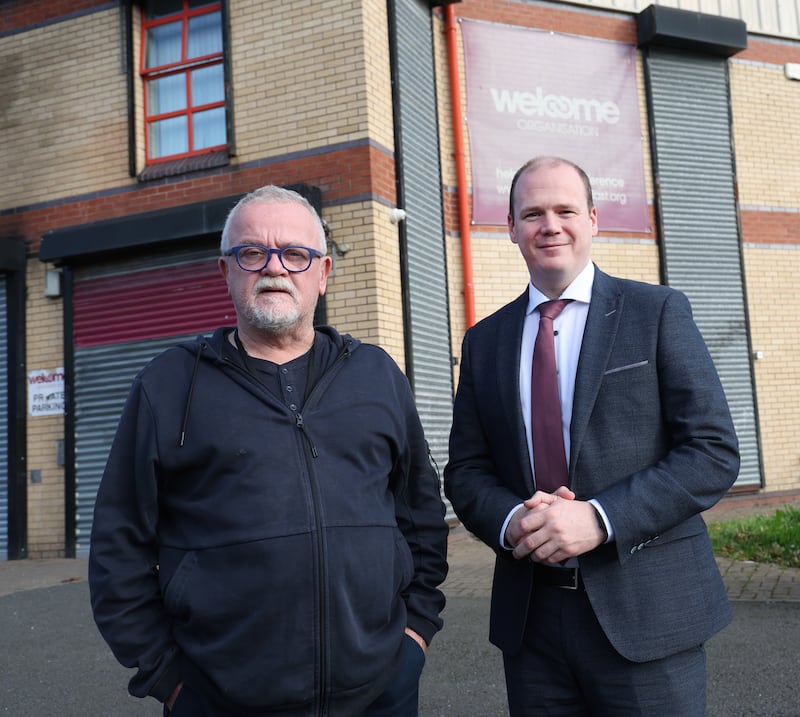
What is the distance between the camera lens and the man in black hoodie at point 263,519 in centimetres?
210

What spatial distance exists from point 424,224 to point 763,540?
5.20 meters

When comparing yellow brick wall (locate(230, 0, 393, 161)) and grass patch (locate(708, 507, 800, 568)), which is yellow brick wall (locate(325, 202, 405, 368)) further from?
grass patch (locate(708, 507, 800, 568))

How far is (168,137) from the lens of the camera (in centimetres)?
1009

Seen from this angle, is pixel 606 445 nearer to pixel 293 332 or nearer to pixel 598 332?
pixel 598 332

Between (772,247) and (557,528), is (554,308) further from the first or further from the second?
(772,247)

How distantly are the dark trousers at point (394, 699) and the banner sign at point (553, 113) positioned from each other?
866cm

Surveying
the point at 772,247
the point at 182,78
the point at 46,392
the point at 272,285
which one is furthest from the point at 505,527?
the point at 772,247

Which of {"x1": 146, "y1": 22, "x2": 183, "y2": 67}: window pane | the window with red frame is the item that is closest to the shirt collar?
the window with red frame

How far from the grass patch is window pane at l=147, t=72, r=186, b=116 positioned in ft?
26.2

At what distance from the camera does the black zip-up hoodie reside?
2096mm

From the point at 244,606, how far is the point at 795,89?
45.7 ft

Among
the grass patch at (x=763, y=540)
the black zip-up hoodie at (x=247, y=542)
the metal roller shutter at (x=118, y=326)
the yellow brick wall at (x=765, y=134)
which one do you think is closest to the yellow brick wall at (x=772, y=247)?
the yellow brick wall at (x=765, y=134)

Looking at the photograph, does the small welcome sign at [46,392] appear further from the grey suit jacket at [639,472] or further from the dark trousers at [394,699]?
the grey suit jacket at [639,472]

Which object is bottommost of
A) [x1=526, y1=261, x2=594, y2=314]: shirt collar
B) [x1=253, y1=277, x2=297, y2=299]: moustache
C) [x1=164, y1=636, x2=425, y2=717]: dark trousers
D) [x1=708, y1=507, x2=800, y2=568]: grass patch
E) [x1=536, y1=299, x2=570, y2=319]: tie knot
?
[x1=708, y1=507, x2=800, y2=568]: grass patch
